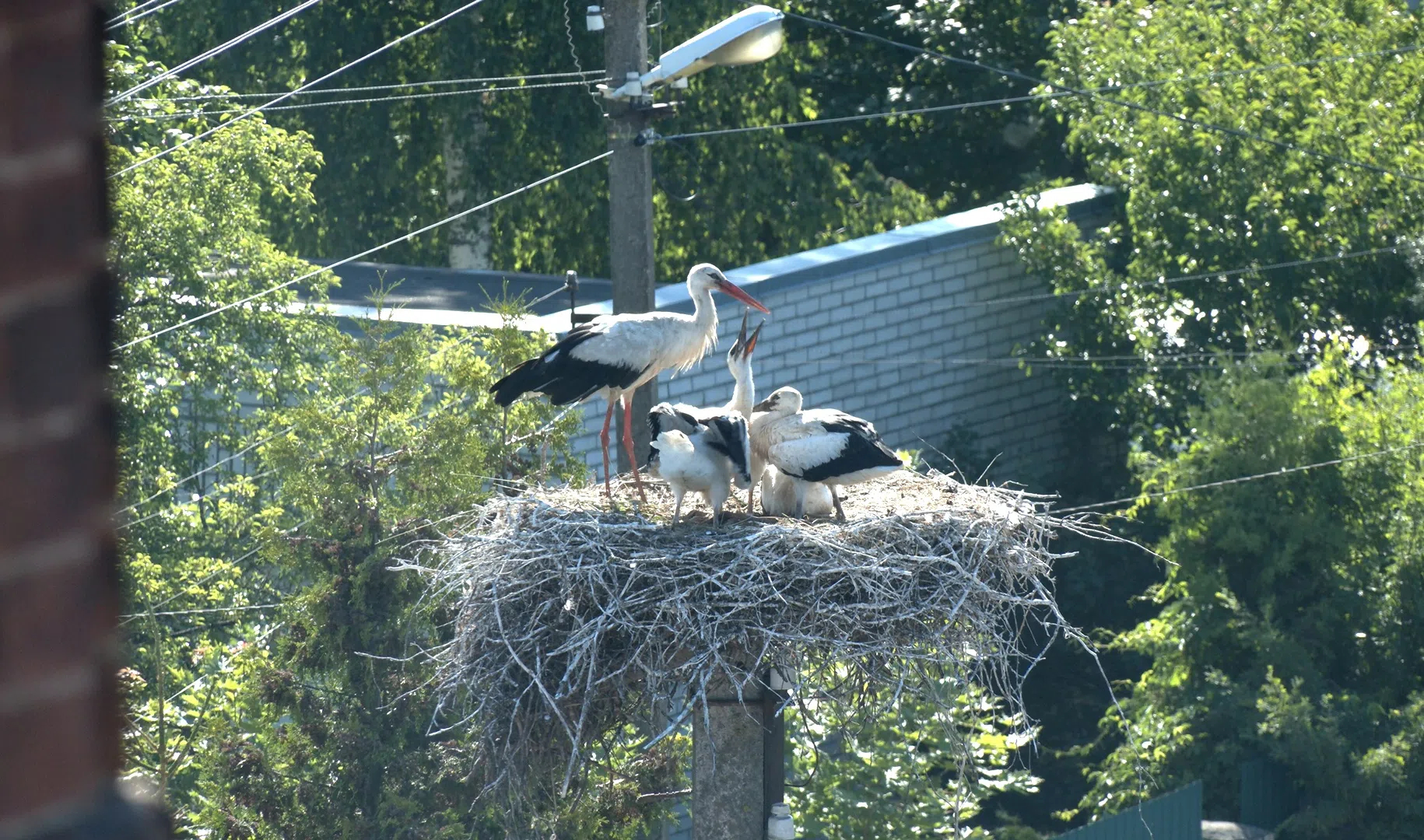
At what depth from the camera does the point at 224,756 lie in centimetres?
826

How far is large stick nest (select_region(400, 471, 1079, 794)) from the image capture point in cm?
636

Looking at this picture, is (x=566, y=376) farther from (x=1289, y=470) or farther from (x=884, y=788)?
(x=1289, y=470)

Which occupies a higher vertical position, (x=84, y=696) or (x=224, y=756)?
(x=84, y=696)

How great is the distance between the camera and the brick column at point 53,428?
1335mm

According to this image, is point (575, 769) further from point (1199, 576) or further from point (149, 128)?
point (149, 128)

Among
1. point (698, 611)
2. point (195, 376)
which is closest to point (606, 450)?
point (698, 611)

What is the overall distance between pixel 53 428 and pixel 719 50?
23.7 feet

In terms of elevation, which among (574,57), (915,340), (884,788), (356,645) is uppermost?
(574,57)

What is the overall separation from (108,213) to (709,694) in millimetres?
5736

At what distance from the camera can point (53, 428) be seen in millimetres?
1350

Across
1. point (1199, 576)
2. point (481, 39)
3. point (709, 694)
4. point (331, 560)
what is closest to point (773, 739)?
point (709, 694)

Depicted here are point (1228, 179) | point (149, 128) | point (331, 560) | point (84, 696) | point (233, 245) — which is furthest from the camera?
point (1228, 179)

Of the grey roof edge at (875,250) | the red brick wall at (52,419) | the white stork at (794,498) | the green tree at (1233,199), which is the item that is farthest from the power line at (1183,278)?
the red brick wall at (52,419)

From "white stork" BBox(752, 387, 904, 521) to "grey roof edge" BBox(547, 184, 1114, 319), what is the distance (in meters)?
4.06
